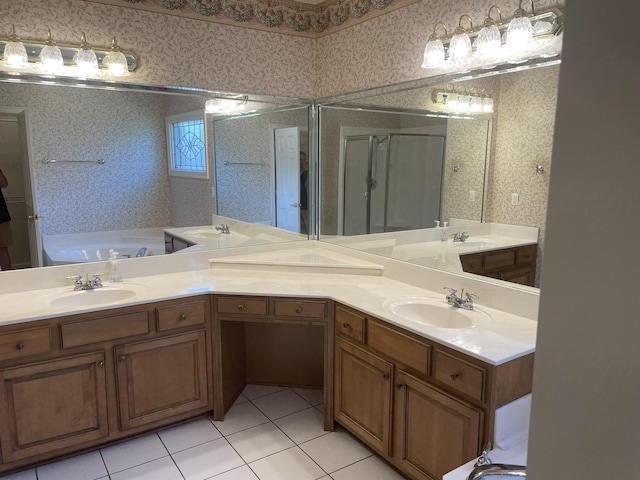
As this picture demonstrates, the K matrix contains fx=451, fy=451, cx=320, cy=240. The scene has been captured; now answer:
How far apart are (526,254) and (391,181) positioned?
44.8 inches

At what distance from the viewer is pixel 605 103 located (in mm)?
447

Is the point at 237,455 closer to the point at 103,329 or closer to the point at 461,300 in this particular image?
the point at 103,329

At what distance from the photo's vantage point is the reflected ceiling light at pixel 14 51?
2.25 meters

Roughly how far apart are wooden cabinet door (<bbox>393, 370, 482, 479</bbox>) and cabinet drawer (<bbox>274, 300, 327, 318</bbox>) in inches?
22.4

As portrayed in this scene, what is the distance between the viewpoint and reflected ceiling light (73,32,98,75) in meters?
2.41

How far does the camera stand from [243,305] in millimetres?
2488

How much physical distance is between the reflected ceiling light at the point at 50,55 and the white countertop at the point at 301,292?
3.73 feet

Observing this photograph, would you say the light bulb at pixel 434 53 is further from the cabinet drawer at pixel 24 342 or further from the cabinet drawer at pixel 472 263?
the cabinet drawer at pixel 24 342

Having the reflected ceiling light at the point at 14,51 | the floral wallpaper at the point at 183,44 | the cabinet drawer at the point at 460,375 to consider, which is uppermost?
the floral wallpaper at the point at 183,44

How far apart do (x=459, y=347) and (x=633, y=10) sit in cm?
147

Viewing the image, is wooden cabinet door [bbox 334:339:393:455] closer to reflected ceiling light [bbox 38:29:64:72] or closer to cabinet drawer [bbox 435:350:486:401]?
cabinet drawer [bbox 435:350:486:401]

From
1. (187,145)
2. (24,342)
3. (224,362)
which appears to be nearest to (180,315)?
(224,362)

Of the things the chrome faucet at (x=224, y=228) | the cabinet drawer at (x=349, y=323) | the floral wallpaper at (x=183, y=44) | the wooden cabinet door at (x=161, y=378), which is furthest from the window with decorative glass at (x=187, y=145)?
the cabinet drawer at (x=349, y=323)

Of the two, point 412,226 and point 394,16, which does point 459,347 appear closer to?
point 412,226
